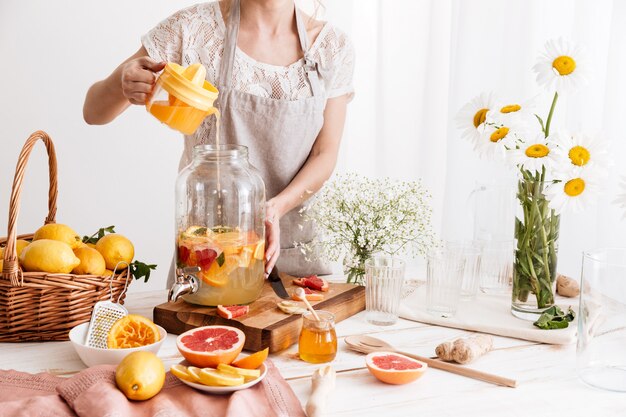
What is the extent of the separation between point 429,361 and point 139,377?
615mm

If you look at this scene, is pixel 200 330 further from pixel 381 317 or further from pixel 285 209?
pixel 285 209

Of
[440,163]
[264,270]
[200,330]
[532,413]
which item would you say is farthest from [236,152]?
[440,163]

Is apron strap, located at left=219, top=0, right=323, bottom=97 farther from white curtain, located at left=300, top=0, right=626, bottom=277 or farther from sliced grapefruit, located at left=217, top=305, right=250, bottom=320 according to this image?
white curtain, located at left=300, top=0, right=626, bottom=277

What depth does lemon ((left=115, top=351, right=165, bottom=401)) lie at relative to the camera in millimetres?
1238

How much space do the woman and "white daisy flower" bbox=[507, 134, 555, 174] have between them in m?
0.74

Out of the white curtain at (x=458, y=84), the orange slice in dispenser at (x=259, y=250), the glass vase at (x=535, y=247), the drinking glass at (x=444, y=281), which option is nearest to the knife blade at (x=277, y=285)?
the orange slice in dispenser at (x=259, y=250)

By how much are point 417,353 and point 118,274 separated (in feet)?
2.37

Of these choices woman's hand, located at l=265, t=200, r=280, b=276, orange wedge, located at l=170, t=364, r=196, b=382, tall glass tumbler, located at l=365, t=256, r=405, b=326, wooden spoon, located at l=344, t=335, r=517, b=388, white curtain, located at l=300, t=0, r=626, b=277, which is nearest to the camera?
orange wedge, located at l=170, t=364, r=196, b=382

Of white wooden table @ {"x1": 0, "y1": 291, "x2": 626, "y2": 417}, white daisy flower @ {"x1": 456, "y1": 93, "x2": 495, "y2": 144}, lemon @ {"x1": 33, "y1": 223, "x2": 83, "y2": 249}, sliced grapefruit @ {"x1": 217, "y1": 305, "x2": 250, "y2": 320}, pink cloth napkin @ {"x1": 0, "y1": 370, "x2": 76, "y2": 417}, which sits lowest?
white wooden table @ {"x1": 0, "y1": 291, "x2": 626, "y2": 417}

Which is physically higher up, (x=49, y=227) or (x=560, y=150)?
(x=560, y=150)

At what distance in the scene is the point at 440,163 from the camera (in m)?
3.69

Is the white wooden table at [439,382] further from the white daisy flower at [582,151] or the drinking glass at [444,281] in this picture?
the white daisy flower at [582,151]

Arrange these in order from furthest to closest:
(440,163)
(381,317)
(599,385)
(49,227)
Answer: (440,163) → (381,317) → (49,227) → (599,385)

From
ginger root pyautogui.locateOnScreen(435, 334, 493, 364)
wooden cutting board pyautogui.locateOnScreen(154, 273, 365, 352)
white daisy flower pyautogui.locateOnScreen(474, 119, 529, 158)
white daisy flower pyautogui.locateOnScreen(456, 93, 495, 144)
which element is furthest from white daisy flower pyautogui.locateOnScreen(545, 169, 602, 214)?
wooden cutting board pyautogui.locateOnScreen(154, 273, 365, 352)
